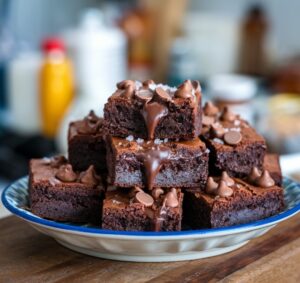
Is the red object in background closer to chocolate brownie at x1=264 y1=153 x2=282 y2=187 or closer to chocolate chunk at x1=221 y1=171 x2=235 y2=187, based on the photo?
chocolate brownie at x1=264 y1=153 x2=282 y2=187

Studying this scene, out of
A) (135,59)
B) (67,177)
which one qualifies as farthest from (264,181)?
(135,59)

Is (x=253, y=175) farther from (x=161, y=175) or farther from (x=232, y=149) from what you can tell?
(x=161, y=175)

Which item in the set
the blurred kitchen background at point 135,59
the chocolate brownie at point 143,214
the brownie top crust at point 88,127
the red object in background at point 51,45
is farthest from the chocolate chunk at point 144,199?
the red object in background at point 51,45

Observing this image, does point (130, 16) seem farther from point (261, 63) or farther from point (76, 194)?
point (76, 194)

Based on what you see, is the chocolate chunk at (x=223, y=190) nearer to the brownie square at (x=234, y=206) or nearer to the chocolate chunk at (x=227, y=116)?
the brownie square at (x=234, y=206)

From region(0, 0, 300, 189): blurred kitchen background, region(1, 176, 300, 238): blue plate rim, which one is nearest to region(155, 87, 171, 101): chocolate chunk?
region(1, 176, 300, 238): blue plate rim

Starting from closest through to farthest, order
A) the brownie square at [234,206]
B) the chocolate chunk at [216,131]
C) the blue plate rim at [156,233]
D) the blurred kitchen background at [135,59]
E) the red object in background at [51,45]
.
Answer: the blue plate rim at [156,233] → the brownie square at [234,206] → the chocolate chunk at [216,131] → the blurred kitchen background at [135,59] → the red object in background at [51,45]
